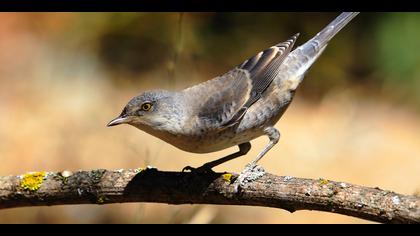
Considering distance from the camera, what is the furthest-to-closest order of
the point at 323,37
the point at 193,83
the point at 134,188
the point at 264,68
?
the point at 193,83 < the point at 323,37 < the point at 264,68 < the point at 134,188

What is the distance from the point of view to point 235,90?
5535 millimetres

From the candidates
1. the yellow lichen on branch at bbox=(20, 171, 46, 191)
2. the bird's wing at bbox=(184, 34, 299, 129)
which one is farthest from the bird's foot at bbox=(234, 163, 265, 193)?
the yellow lichen on branch at bbox=(20, 171, 46, 191)

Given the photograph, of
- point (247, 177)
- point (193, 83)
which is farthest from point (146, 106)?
point (193, 83)

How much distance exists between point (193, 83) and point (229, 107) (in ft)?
10.9

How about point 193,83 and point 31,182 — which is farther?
point 193,83

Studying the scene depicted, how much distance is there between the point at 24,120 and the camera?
831 centimetres

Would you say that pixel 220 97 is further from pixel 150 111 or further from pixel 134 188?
pixel 134 188

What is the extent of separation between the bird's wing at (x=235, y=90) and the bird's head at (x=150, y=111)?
0.72 feet

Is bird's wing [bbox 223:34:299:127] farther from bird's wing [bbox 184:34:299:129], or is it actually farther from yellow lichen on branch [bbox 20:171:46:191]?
yellow lichen on branch [bbox 20:171:46:191]

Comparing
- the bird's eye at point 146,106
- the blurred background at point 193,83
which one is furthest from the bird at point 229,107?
the blurred background at point 193,83

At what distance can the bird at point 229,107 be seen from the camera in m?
5.11

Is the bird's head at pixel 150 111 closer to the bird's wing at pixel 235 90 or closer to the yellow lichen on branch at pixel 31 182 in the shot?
the bird's wing at pixel 235 90
